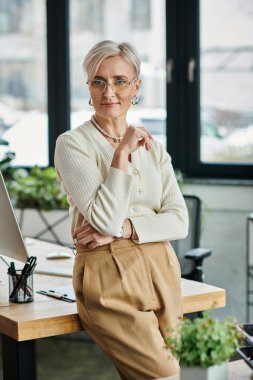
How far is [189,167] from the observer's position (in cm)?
497

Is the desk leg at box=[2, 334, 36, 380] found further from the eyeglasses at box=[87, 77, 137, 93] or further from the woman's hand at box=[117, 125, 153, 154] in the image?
the eyeglasses at box=[87, 77, 137, 93]

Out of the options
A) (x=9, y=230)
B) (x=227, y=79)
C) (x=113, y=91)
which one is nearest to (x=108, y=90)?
(x=113, y=91)

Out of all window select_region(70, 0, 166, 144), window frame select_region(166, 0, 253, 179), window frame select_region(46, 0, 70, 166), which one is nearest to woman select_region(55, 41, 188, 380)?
window frame select_region(166, 0, 253, 179)

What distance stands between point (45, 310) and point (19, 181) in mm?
2515

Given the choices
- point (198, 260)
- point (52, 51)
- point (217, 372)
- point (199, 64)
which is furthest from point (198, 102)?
point (217, 372)

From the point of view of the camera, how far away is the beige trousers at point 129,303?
8.16 feet

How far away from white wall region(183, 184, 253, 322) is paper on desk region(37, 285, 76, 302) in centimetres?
201

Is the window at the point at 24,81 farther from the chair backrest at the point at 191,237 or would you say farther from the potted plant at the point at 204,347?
the potted plant at the point at 204,347

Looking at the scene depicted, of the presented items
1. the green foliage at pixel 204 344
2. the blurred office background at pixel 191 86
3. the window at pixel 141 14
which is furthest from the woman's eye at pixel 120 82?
the window at pixel 141 14

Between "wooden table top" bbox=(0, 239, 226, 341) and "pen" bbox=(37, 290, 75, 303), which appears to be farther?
"pen" bbox=(37, 290, 75, 303)

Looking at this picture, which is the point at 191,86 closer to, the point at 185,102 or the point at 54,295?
the point at 185,102

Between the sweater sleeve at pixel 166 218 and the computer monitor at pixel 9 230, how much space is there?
15.3 inches

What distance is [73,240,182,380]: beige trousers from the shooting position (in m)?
2.49

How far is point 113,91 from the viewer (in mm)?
2605
